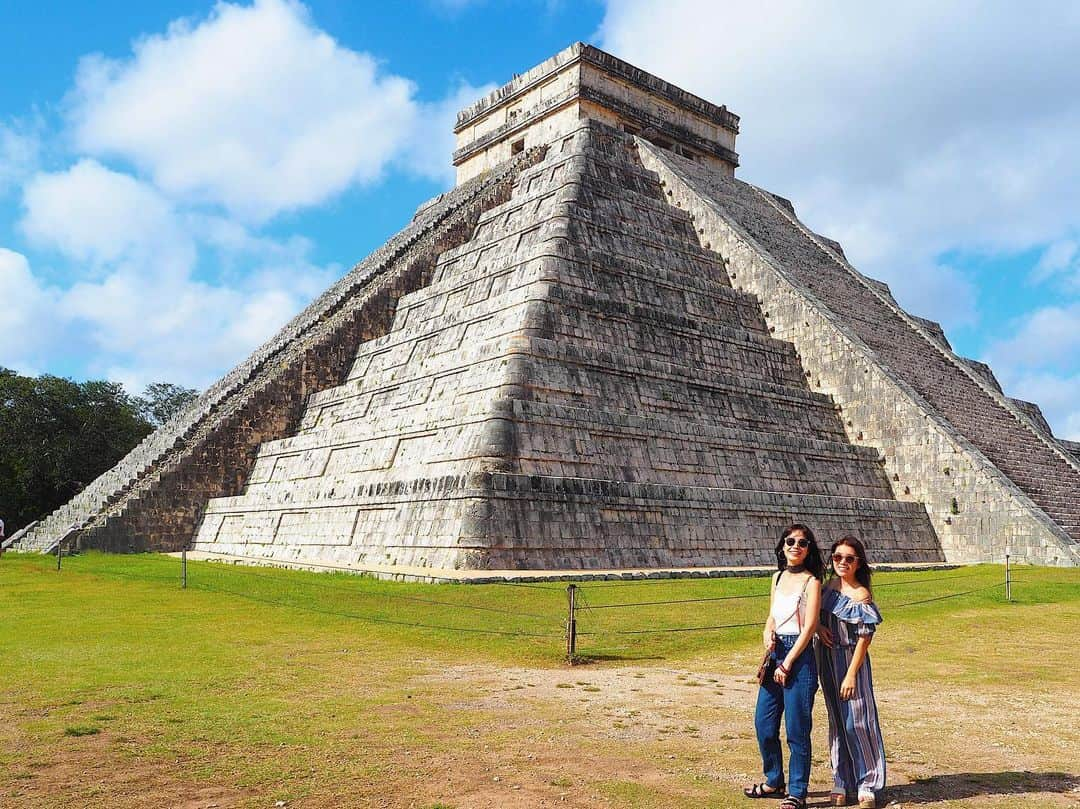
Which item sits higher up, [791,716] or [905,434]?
[905,434]

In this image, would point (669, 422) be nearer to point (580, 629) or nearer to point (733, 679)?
point (580, 629)

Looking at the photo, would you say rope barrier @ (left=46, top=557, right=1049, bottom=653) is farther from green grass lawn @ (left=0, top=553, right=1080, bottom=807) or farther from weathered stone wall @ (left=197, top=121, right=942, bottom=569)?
weathered stone wall @ (left=197, top=121, right=942, bottom=569)

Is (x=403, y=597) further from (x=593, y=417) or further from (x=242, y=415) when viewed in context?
(x=242, y=415)

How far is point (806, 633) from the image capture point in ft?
15.2

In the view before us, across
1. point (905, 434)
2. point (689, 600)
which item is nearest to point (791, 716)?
point (689, 600)

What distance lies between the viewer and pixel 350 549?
53.0 feet

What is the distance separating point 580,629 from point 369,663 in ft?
8.43

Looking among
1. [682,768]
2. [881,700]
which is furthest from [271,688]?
[881,700]

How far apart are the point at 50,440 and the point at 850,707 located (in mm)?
35742

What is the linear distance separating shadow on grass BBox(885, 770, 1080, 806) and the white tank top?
3.06 ft

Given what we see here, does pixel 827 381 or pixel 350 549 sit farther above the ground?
pixel 827 381

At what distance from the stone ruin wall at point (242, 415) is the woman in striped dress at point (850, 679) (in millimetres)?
17778

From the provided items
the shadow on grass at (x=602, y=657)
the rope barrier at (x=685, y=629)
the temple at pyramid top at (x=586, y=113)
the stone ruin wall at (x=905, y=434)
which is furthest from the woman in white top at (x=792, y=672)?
the temple at pyramid top at (x=586, y=113)

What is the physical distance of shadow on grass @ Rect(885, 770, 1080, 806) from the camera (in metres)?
4.67
